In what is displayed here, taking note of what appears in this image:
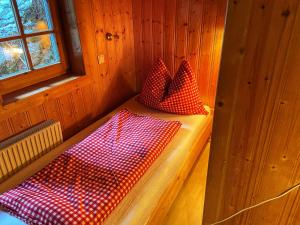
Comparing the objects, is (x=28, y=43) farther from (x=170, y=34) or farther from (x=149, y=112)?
(x=170, y=34)

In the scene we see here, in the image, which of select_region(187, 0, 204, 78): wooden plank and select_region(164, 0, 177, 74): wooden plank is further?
select_region(164, 0, 177, 74): wooden plank

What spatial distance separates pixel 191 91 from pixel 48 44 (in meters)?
1.39

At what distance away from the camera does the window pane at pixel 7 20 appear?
5.35ft

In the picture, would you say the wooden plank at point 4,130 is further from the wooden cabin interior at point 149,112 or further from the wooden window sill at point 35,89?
the wooden window sill at point 35,89

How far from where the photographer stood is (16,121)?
1.72 meters

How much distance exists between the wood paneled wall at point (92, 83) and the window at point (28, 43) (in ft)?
0.67

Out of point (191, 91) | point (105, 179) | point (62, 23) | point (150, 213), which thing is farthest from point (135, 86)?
point (150, 213)

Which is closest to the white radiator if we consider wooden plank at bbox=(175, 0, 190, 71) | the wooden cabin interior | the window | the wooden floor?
the wooden cabin interior

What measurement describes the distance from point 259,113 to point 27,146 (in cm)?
158

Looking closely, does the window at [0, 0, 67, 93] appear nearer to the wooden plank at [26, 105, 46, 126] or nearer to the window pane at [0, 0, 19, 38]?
the window pane at [0, 0, 19, 38]

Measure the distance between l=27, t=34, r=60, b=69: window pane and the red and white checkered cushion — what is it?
29.8 inches

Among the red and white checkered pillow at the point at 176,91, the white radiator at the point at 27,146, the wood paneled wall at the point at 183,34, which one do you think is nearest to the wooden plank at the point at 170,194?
the red and white checkered pillow at the point at 176,91

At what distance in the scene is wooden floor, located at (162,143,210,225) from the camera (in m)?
1.80

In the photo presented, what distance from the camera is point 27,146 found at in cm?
171
